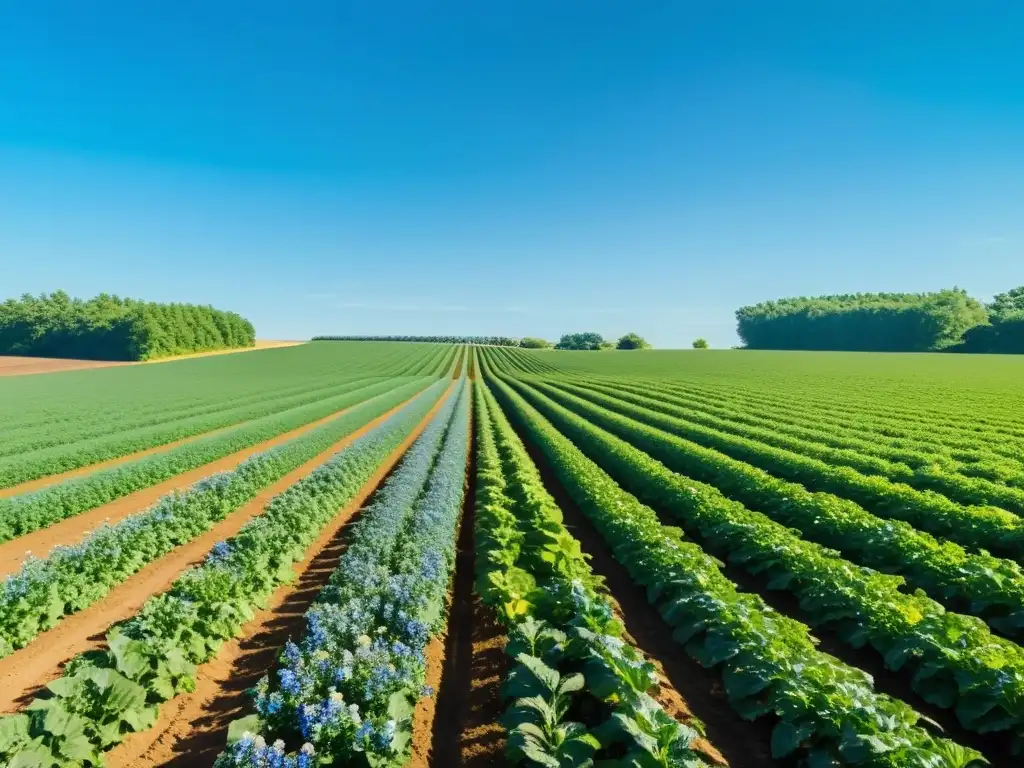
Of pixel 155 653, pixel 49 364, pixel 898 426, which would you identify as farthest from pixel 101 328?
pixel 898 426

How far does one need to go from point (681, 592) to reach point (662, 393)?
124ft

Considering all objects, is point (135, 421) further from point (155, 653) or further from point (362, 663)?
point (362, 663)

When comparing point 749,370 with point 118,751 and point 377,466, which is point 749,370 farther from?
point 118,751

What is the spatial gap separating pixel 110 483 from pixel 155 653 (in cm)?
1367

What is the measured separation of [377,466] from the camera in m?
21.3

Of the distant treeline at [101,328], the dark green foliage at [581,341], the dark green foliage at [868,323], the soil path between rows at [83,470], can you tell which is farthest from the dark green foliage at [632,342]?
the soil path between rows at [83,470]

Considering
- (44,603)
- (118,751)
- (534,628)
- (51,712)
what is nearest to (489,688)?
(534,628)

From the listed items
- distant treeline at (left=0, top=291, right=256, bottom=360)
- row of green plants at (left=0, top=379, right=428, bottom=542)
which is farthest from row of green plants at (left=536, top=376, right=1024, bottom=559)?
distant treeline at (left=0, top=291, right=256, bottom=360)

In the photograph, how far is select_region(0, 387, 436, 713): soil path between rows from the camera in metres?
7.83

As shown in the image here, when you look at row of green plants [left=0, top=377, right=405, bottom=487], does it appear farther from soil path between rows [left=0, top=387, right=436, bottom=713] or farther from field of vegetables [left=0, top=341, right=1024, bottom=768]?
soil path between rows [left=0, top=387, right=436, bottom=713]

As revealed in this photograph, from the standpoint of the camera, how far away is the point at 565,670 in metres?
6.81

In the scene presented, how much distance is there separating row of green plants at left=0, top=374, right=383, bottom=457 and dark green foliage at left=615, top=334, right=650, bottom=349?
115 m

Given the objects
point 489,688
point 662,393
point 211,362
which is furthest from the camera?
point 211,362

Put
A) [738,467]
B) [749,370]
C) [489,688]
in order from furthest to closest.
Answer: [749,370]
[738,467]
[489,688]
